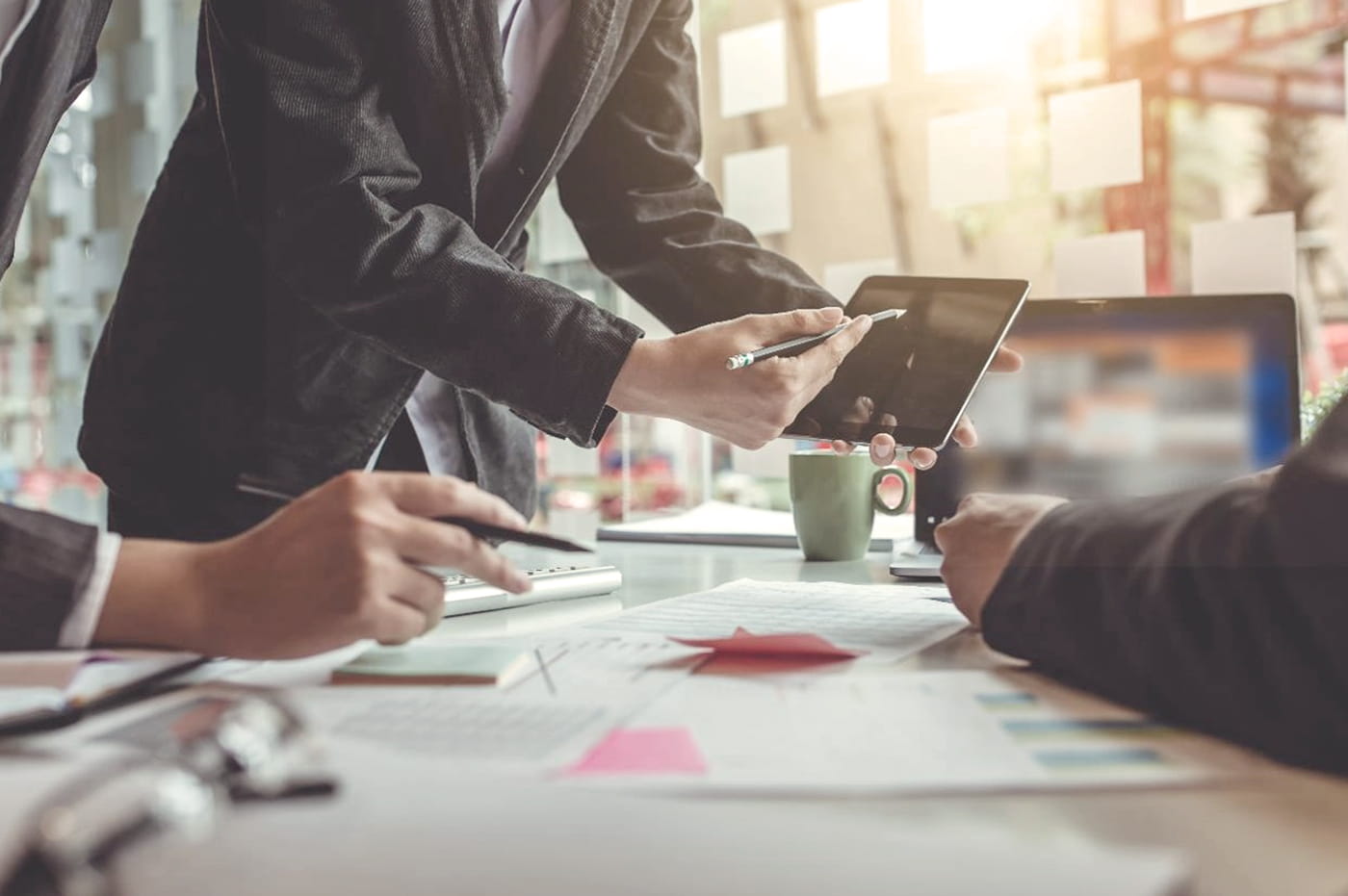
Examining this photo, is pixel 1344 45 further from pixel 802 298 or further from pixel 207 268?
pixel 207 268

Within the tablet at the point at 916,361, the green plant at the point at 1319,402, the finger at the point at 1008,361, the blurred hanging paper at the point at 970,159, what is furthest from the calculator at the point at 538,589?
the blurred hanging paper at the point at 970,159

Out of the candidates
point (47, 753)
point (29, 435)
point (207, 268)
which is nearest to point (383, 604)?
point (47, 753)

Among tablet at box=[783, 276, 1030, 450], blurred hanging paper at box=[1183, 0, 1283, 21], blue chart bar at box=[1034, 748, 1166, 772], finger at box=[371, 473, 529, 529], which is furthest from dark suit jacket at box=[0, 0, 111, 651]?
blurred hanging paper at box=[1183, 0, 1283, 21]

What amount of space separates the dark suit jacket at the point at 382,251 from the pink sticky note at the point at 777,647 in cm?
37

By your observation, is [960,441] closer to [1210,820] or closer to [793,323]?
[793,323]

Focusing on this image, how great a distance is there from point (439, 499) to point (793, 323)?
463 mm

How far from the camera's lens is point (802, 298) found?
50.6 inches

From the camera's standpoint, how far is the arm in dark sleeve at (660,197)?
1341mm

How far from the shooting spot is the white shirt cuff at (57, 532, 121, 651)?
626mm

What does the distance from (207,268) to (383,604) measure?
721mm

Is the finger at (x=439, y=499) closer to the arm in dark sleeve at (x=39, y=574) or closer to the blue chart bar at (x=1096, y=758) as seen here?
the arm in dark sleeve at (x=39, y=574)

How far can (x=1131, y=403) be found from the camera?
1.25 meters

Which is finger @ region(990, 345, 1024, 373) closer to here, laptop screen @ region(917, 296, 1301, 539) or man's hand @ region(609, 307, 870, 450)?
laptop screen @ region(917, 296, 1301, 539)

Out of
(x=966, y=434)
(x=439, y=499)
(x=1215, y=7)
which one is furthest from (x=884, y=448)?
(x=1215, y=7)
